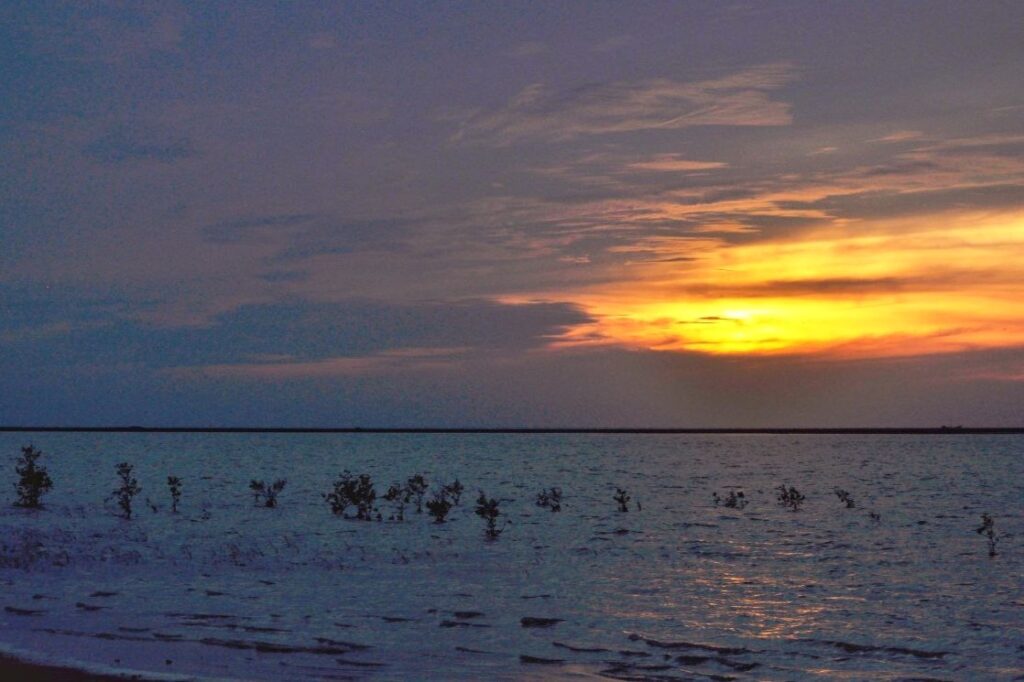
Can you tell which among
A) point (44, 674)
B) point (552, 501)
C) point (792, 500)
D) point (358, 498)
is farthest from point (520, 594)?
point (792, 500)

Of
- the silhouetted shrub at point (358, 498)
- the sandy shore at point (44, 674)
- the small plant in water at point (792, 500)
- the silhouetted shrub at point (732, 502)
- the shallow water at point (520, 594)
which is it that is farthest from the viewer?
the silhouetted shrub at point (732, 502)

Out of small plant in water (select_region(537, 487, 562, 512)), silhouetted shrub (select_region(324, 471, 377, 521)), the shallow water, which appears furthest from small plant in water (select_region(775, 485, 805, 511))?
silhouetted shrub (select_region(324, 471, 377, 521))

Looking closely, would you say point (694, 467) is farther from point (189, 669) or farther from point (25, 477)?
point (189, 669)

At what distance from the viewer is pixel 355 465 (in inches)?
4478

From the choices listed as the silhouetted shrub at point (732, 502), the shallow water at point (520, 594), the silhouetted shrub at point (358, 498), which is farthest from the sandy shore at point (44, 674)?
the silhouetted shrub at point (732, 502)

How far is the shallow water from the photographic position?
17.8 meters

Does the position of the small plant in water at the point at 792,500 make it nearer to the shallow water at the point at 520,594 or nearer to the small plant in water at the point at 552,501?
the shallow water at the point at 520,594

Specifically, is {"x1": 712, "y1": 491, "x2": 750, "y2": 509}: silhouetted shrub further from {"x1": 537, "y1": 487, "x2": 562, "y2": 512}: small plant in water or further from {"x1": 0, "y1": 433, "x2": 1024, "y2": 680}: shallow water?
{"x1": 537, "y1": 487, "x2": 562, "y2": 512}: small plant in water

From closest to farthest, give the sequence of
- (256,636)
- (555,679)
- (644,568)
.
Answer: (555,679) → (256,636) → (644,568)

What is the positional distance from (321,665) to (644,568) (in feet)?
47.9

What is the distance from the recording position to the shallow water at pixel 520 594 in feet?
58.4

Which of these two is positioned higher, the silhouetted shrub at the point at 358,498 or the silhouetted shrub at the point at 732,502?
the silhouetted shrub at the point at 358,498

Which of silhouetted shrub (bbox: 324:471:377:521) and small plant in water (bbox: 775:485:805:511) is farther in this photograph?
small plant in water (bbox: 775:485:805:511)

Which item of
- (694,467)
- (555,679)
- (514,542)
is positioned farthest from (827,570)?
(694,467)
